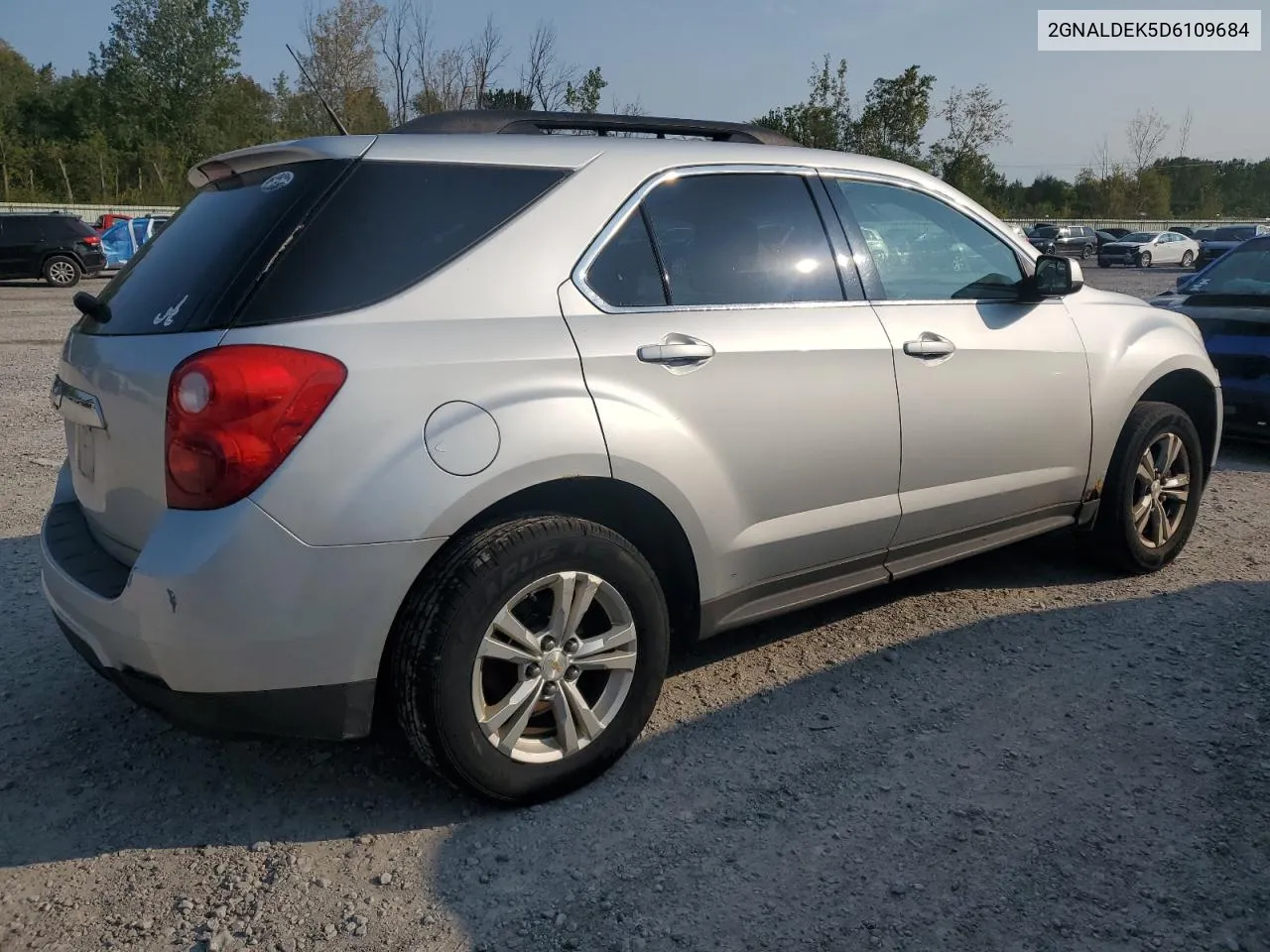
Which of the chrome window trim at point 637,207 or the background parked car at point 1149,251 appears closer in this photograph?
the chrome window trim at point 637,207

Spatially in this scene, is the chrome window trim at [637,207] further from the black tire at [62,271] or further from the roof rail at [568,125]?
the black tire at [62,271]

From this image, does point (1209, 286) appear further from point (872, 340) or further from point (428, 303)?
point (428, 303)

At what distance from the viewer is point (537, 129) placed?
128 inches

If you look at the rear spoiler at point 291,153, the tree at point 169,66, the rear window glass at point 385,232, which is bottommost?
the rear window glass at point 385,232

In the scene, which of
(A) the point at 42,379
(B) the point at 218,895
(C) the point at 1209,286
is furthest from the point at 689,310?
(A) the point at 42,379

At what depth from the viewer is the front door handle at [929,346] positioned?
354cm

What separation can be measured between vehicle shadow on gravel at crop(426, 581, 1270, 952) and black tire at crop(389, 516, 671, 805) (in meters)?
0.14

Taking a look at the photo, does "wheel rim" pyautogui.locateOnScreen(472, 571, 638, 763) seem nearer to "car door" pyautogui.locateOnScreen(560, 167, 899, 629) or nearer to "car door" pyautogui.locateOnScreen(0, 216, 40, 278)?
"car door" pyautogui.locateOnScreen(560, 167, 899, 629)

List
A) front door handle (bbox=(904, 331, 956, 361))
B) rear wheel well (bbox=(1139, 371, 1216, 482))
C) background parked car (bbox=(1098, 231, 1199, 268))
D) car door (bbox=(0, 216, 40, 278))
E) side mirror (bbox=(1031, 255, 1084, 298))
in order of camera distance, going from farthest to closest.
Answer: background parked car (bbox=(1098, 231, 1199, 268)), car door (bbox=(0, 216, 40, 278)), rear wheel well (bbox=(1139, 371, 1216, 482)), side mirror (bbox=(1031, 255, 1084, 298)), front door handle (bbox=(904, 331, 956, 361))

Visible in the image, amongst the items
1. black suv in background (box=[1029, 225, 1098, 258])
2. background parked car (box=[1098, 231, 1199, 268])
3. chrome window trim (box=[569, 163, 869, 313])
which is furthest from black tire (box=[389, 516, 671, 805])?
background parked car (box=[1098, 231, 1199, 268])

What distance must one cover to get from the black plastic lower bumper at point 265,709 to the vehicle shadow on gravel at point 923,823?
0.45m

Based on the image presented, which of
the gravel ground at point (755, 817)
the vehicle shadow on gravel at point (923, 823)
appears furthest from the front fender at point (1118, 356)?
the vehicle shadow on gravel at point (923, 823)

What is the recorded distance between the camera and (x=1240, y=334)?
709 cm

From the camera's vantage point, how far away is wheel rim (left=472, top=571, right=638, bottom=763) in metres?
2.68
